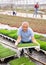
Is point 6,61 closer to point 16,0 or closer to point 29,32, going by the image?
point 29,32

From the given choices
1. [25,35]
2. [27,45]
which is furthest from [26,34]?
[27,45]

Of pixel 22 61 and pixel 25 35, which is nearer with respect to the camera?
pixel 22 61

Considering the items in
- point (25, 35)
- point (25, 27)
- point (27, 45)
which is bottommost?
point (27, 45)

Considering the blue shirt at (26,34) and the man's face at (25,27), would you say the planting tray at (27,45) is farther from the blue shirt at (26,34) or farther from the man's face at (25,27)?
the man's face at (25,27)

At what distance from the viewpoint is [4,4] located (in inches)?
1853

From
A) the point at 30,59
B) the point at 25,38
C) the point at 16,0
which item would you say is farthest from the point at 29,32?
the point at 16,0

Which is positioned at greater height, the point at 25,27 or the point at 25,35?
the point at 25,27

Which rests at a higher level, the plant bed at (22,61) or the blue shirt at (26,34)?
the blue shirt at (26,34)

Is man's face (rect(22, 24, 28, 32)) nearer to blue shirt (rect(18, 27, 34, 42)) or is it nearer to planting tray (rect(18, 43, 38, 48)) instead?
blue shirt (rect(18, 27, 34, 42))

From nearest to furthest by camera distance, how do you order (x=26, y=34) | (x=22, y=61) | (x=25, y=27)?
(x=22, y=61) < (x=25, y=27) < (x=26, y=34)

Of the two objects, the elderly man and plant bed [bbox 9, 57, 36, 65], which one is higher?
the elderly man

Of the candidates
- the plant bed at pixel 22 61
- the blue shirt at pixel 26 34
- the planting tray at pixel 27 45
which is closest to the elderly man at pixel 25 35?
the blue shirt at pixel 26 34

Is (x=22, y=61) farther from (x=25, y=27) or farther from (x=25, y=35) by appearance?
(x=25, y=27)

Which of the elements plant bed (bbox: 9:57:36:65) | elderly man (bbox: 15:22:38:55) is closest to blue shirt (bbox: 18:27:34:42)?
elderly man (bbox: 15:22:38:55)
